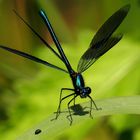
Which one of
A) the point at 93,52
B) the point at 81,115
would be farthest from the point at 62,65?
the point at 81,115

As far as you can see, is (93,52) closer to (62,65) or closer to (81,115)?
(62,65)

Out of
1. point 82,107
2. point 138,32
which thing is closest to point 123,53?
point 138,32

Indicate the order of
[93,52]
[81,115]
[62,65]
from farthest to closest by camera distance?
[62,65] → [93,52] → [81,115]

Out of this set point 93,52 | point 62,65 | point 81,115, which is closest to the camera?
point 81,115

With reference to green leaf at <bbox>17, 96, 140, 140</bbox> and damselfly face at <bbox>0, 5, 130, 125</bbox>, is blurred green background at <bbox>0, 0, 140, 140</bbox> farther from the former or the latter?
green leaf at <bbox>17, 96, 140, 140</bbox>

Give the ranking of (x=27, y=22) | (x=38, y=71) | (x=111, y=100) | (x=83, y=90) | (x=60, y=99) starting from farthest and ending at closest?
(x=27, y=22) → (x=38, y=71) → (x=60, y=99) → (x=83, y=90) → (x=111, y=100)

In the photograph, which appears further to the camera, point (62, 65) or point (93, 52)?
point (62, 65)

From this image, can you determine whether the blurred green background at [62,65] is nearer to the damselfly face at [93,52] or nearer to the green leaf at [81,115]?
the damselfly face at [93,52]

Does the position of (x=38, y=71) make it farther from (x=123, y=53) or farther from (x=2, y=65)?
(x=123, y=53)
